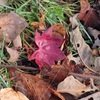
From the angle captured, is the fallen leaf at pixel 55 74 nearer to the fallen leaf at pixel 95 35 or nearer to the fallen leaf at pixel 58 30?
the fallen leaf at pixel 58 30

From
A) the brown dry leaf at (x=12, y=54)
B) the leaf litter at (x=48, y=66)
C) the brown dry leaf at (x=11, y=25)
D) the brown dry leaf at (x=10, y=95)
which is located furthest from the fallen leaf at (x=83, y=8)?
the brown dry leaf at (x=10, y=95)

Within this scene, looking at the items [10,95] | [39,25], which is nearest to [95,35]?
[39,25]

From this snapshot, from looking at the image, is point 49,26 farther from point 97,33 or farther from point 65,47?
point 97,33

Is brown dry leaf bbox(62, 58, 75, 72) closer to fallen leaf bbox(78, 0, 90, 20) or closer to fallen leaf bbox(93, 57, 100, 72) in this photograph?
fallen leaf bbox(93, 57, 100, 72)

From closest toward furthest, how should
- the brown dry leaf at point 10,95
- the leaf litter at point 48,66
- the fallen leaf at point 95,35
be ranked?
the brown dry leaf at point 10,95
the leaf litter at point 48,66
the fallen leaf at point 95,35

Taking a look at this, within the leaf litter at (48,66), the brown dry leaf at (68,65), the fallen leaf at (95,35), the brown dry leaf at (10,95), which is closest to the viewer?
the brown dry leaf at (10,95)

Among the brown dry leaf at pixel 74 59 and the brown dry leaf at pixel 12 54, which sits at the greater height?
the brown dry leaf at pixel 12 54

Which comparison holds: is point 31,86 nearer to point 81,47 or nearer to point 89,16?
point 81,47
